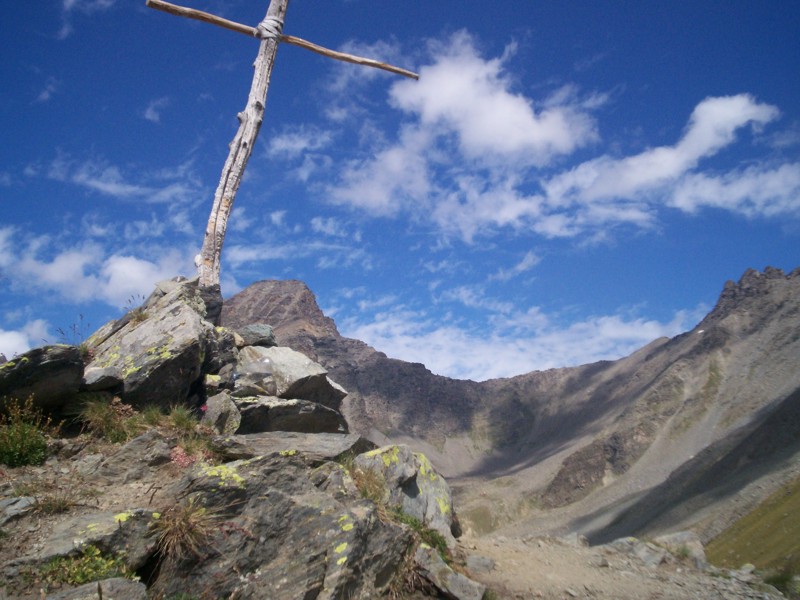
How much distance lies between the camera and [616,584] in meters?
12.4

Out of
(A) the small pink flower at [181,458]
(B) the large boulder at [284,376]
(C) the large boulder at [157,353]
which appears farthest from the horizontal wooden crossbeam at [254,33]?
(A) the small pink flower at [181,458]

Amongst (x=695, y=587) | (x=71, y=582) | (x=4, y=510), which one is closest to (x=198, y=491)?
(x=71, y=582)

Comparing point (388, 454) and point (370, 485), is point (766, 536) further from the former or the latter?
point (370, 485)

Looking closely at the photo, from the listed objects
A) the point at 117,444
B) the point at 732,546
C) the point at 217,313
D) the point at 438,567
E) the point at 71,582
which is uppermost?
the point at 217,313

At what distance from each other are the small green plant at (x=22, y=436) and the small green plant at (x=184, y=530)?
321 cm

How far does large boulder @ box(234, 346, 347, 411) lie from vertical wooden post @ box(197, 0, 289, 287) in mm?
2658

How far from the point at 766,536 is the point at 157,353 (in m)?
98.6

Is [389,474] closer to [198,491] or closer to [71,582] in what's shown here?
[198,491]

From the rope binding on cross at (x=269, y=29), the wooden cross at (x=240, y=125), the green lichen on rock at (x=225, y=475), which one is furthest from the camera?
the rope binding on cross at (x=269, y=29)

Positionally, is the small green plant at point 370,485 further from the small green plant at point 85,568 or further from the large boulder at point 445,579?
the small green plant at point 85,568

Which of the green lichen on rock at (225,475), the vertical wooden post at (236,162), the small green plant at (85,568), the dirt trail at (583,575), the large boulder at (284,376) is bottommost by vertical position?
the dirt trail at (583,575)

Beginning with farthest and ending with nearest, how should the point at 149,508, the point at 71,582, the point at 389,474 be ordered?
the point at 389,474 → the point at 149,508 → the point at 71,582

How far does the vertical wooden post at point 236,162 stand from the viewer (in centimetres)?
1541

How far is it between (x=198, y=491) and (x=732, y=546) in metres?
102
